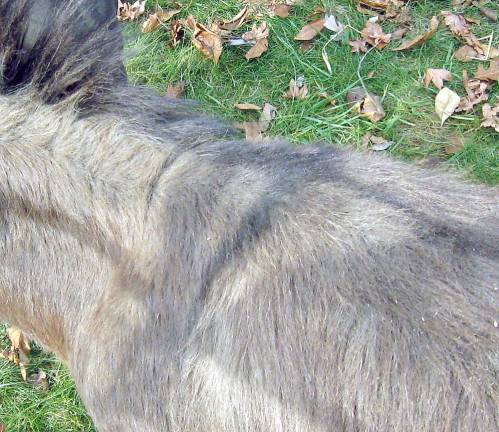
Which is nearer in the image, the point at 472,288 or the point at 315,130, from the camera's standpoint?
the point at 472,288

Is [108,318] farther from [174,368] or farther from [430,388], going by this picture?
[430,388]

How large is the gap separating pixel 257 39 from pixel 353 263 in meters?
2.56

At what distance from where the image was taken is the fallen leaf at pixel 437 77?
12.9ft

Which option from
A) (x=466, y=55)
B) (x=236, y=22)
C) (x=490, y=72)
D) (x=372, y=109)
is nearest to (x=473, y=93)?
(x=490, y=72)

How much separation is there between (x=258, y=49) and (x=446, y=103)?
3.86ft

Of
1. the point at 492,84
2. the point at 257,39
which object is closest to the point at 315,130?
the point at 257,39

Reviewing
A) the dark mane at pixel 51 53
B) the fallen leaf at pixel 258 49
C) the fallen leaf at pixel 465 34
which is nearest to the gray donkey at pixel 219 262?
the dark mane at pixel 51 53

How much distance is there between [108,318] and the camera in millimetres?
2297

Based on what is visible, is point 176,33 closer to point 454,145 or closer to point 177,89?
point 177,89

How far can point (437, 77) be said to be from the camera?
3.95 metres

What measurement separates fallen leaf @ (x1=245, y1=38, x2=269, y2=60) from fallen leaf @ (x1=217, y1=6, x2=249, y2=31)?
0.22 m

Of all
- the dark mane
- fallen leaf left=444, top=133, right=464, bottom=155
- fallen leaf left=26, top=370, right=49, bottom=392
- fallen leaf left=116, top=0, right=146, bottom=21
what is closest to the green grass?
fallen leaf left=444, top=133, right=464, bottom=155

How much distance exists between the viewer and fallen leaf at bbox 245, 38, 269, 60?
4121 mm

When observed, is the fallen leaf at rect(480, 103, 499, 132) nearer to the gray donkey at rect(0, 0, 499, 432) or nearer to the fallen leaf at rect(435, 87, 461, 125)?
the fallen leaf at rect(435, 87, 461, 125)
